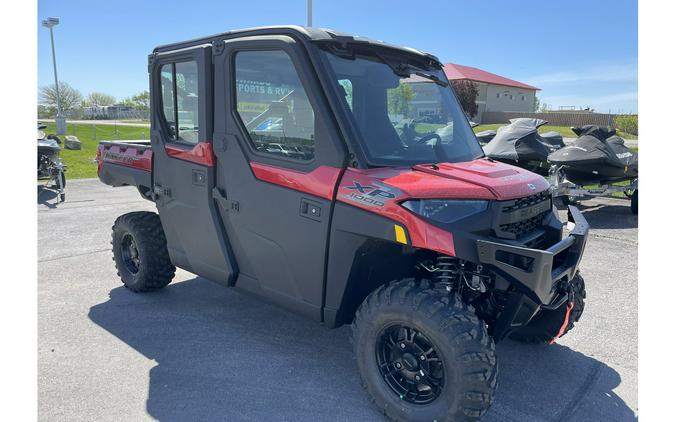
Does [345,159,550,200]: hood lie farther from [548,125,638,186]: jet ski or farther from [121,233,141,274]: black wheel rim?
[548,125,638,186]: jet ski

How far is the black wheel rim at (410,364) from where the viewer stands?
2910 millimetres

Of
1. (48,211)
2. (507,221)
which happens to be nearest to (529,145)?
(507,221)

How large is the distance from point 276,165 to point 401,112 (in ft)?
3.07

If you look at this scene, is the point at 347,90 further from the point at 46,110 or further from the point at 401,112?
the point at 46,110

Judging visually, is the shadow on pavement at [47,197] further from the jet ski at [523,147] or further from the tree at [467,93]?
the tree at [467,93]

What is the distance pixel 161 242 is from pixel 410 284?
9.56ft

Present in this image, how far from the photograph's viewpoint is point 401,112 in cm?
339

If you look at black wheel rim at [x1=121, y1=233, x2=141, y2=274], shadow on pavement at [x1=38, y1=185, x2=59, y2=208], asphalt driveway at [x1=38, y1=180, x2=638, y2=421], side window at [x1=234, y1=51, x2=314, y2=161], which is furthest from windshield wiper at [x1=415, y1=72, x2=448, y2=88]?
shadow on pavement at [x1=38, y1=185, x2=59, y2=208]

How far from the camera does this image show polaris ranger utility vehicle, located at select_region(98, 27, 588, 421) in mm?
2752

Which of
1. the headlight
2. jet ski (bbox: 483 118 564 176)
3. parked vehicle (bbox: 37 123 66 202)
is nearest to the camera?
the headlight

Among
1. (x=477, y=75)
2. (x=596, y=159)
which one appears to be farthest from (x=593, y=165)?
(x=477, y=75)

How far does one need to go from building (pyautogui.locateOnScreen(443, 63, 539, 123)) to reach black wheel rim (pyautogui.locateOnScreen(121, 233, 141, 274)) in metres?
45.9

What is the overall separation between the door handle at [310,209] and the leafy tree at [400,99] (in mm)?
827

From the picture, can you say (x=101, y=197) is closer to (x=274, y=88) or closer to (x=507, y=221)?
(x=274, y=88)
